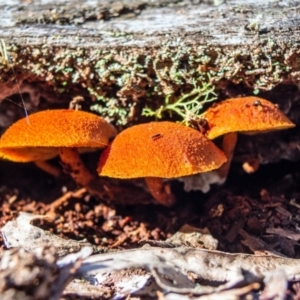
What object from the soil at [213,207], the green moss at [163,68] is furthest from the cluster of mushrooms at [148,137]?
the soil at [213,207]

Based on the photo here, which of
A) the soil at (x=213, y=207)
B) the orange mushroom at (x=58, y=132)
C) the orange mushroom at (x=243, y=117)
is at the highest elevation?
the orange mushroom at (x=58, y=132)

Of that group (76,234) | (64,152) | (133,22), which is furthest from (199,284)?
(133,22)

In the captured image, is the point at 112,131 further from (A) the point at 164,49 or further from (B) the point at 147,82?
(A) the point at 164,49

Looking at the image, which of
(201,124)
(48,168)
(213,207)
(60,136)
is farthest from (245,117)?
(48,168)

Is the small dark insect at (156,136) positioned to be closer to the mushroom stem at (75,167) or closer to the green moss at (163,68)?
the green moss at (163,68)

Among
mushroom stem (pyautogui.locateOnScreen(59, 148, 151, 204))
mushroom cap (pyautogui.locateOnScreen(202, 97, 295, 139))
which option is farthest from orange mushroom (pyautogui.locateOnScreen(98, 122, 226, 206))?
mushroom stem (pyautogui.locateOnScreen(59, 148, 151, 204))

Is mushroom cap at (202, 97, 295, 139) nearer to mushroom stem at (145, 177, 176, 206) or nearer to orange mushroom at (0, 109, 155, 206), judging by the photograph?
mushroom stem at (145, 177, 176, 206)

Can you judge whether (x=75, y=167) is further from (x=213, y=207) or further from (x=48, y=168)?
(x=213, y=207)
